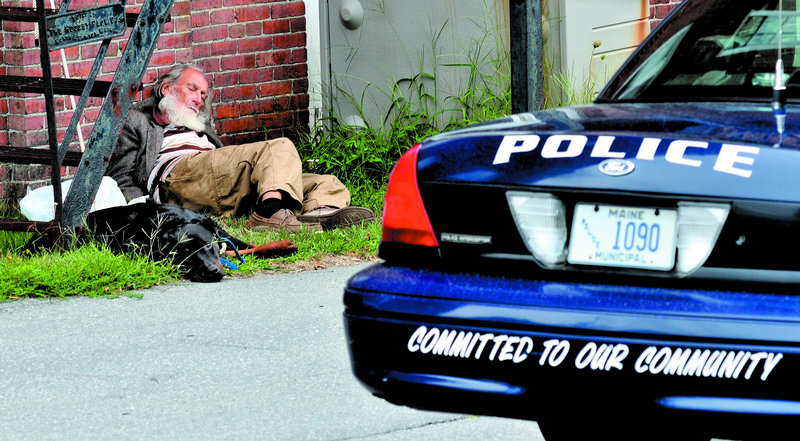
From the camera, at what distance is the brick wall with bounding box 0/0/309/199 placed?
23.5 feet

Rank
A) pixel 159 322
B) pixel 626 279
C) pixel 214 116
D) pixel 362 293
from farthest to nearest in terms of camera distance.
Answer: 1. pixel 214 116
2. pixel 159 322
3. pixel 362 293
4. pixel 626 279

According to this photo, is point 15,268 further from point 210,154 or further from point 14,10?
point 210,154

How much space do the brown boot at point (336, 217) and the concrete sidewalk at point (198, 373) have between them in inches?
52.2

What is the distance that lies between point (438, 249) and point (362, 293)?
208mm

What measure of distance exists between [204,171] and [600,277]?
4911 millimetres

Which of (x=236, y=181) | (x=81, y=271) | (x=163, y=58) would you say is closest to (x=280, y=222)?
(x=236, y=181)

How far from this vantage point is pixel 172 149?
7.50 meters

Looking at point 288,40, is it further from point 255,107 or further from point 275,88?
point 255,107

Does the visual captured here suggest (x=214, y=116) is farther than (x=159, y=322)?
Yes

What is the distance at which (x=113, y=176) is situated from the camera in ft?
24.3

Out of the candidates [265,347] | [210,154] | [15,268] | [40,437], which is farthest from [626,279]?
[210,154]

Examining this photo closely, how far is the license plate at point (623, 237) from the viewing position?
2574mm

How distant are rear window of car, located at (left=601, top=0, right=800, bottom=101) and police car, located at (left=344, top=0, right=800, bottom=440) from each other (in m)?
0.31

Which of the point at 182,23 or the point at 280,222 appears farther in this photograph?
the point at 182,23
